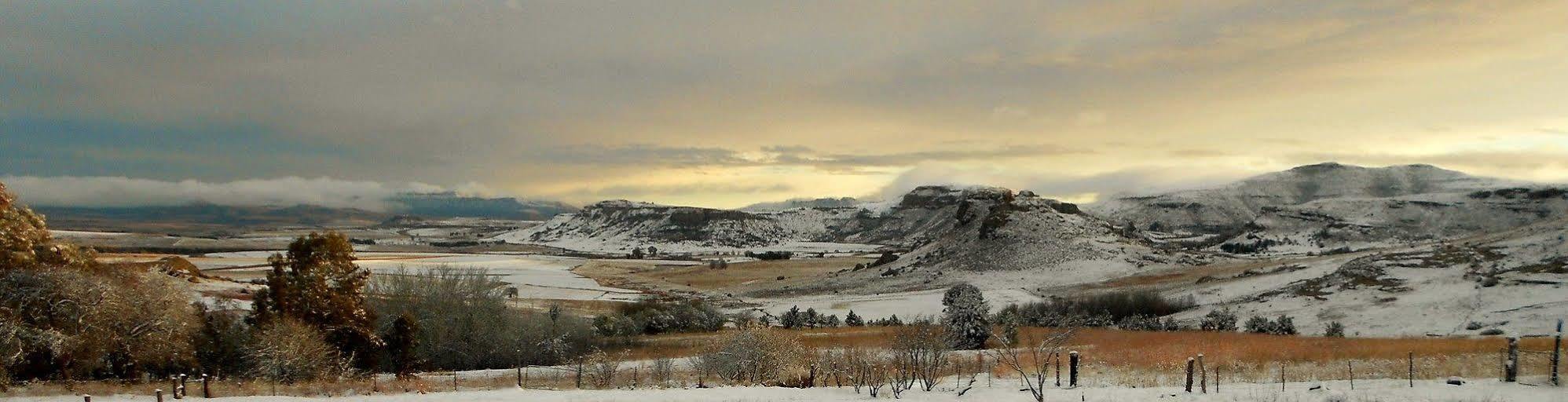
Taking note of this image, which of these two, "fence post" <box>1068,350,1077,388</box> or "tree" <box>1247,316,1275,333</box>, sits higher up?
"fence post" <box>1068,350,1077,388</box>

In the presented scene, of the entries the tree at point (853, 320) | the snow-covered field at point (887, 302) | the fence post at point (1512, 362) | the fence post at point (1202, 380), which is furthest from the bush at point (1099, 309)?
the fence post at point (1512, 362)

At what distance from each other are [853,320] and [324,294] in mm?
30645

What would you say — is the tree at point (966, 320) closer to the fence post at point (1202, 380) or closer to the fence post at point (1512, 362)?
the fence post at point (1202, 380)

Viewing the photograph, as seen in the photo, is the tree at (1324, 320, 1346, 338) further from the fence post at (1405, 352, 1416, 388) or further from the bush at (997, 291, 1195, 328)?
the fence post at (1405, 352, 1416, 388)

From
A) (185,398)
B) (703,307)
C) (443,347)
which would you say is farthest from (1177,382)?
(703,307)

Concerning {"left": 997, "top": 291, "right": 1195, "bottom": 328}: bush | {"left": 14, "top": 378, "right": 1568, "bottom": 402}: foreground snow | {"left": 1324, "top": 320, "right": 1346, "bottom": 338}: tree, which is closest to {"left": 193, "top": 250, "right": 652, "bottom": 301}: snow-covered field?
{"left": 14, "top": 378, "right": 1568, "bottom": 402}: foreground snow

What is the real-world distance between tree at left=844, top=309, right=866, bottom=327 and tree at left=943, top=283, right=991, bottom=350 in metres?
13.5

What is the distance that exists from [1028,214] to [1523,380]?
7491 centimetres

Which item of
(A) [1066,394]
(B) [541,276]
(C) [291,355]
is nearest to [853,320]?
(C) [291,355]

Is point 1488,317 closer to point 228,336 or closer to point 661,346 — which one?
point 661,346

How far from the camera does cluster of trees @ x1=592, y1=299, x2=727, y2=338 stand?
143ft

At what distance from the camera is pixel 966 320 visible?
35.6 meters

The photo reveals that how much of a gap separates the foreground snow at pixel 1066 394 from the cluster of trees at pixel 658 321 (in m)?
23.7

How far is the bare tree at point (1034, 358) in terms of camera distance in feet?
56.9
